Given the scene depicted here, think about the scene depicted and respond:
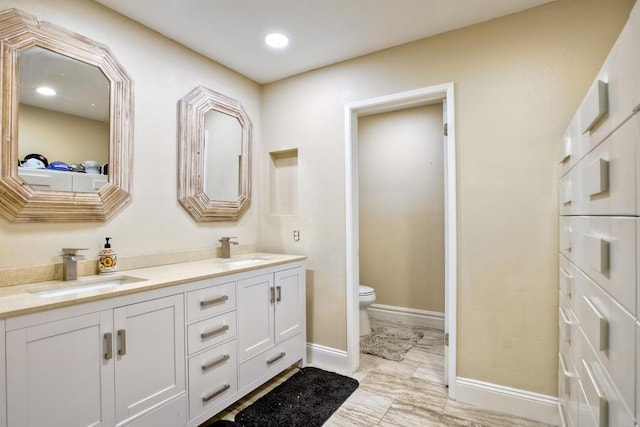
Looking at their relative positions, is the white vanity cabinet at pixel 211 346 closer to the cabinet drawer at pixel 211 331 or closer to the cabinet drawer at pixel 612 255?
the cabinet drawer at pixel 211 331

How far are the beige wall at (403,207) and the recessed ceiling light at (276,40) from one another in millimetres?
1820

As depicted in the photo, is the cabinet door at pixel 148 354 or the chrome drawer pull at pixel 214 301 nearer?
the cabinet door at pixel 148 354

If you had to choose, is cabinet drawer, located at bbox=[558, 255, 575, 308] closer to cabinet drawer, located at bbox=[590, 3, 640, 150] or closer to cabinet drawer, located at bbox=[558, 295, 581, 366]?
cabinet drawer, located at bbox=[558, 295, 581, 366]

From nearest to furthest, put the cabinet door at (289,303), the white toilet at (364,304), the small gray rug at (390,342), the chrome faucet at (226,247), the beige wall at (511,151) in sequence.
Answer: the beige wall at (511,151), the cabinet door at (289,303), the chrome faucet at (226,247), the small gray rug at (390,342), the white toilet at (364,304)

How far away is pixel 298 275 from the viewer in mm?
2637

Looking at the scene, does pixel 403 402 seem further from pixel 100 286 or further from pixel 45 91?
pixel 45 91

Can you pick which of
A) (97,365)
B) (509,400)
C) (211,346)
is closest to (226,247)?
(211,346)

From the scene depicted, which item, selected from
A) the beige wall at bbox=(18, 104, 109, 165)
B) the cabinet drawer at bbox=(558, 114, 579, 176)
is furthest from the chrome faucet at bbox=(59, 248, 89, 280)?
the cabinet drawer at bbox=(558, 114, 579, 176)

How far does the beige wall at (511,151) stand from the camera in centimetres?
193

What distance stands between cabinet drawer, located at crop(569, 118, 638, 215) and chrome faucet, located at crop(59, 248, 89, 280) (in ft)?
7.24

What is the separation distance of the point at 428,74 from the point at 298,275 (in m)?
1.79

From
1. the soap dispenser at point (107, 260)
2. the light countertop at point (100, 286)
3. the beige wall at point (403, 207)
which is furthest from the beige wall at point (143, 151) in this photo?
the beige wall at point (403, 207)

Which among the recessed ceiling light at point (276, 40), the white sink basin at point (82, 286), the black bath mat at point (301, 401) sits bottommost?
the black bath mat at point (301, 401)

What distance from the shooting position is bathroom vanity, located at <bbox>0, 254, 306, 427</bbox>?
123cm
